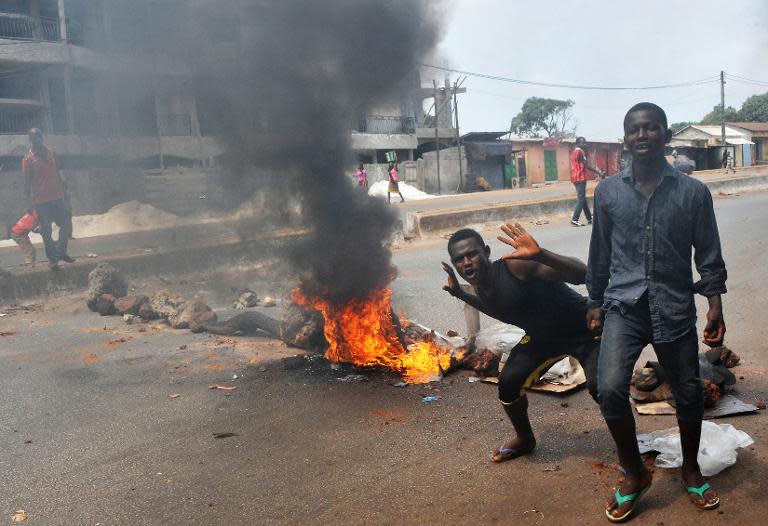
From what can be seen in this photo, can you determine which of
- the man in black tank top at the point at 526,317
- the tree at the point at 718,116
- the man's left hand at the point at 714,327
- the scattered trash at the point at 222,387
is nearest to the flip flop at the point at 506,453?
the man in black tank top at the point at 526,317

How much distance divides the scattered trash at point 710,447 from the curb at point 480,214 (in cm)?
942

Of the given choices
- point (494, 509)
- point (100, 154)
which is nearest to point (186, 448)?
point (494, 509)

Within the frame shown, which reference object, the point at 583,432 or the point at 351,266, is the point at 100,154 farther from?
the point at 583,432

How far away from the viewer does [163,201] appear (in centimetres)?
1470

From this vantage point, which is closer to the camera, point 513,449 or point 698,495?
point 698,495

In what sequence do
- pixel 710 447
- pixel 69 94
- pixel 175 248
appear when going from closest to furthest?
1. pixel 710 447
2. pixel 175 248
3. pixel 69 94

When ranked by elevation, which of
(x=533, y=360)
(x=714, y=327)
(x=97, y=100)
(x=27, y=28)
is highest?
(x=27, y=28)

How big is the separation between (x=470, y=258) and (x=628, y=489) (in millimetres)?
1315

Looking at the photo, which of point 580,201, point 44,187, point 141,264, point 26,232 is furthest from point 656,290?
point 580,201

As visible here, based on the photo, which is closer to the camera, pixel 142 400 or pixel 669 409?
pixel 669 409

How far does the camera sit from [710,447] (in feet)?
10.1

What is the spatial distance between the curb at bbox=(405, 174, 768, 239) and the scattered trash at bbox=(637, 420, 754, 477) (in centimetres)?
942

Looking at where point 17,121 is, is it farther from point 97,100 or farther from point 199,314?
point 199,314

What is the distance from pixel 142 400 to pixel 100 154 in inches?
387
